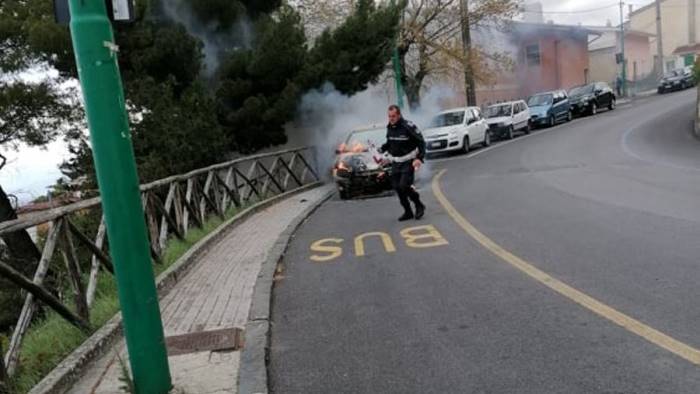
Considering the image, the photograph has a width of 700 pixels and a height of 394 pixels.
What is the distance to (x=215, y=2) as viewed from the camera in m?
16.6

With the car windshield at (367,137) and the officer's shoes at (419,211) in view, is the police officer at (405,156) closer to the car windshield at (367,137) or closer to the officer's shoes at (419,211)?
the officer's shoes at (419,211)

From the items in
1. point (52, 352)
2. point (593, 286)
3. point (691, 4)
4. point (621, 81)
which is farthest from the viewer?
point (691, 4)

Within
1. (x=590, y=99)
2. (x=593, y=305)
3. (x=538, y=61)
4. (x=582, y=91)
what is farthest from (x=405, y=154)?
(x=538, y=61)

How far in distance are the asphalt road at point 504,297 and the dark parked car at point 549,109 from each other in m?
21.0

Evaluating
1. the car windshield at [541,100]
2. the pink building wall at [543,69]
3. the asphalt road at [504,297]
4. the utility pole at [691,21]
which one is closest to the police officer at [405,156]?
the asphalt road at [504,297]

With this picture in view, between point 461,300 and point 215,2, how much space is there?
42.5 feet

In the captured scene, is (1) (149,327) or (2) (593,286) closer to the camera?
(1) (149,327)

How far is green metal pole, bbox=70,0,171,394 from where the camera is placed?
3662 mm

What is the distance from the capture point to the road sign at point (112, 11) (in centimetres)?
373

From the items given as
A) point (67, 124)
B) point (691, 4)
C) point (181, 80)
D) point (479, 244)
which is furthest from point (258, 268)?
point (691, 4)

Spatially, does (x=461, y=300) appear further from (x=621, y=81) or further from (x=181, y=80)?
(x=621, y=81)

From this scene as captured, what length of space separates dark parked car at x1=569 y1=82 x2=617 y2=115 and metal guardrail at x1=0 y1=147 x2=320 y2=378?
2215 centimetres

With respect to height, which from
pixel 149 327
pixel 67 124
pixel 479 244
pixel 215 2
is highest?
pixel 215 2

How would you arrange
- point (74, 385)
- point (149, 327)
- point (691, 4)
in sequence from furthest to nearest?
1. point (691, 4)
2. point (74, 385)
3. point (149, 327)
